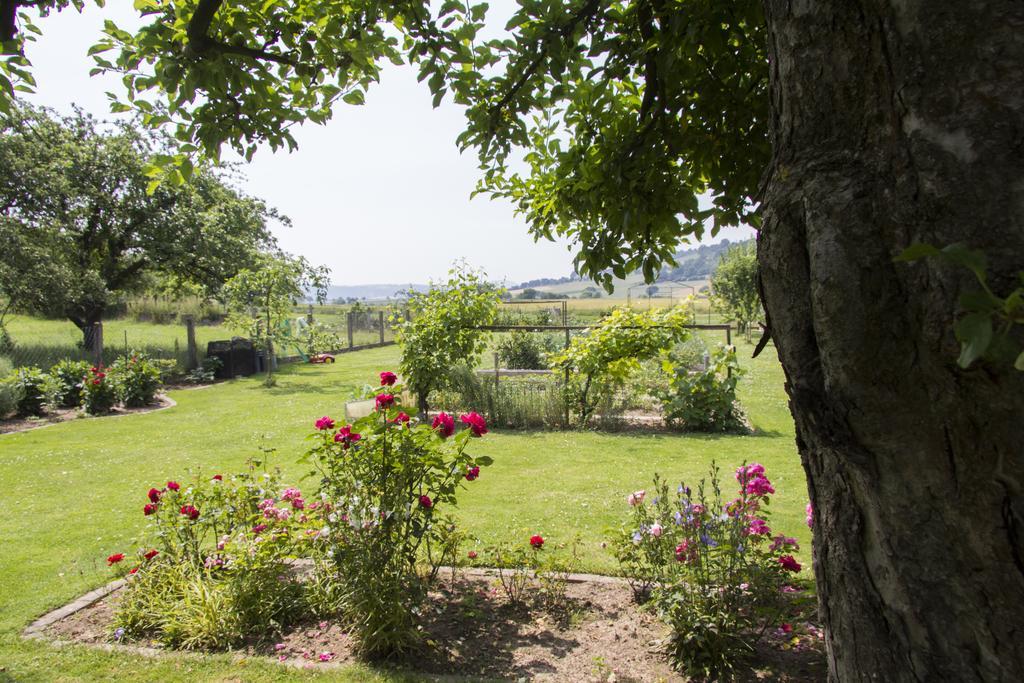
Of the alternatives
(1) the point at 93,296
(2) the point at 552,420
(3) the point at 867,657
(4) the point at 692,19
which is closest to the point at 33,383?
(1) the point at 93,296

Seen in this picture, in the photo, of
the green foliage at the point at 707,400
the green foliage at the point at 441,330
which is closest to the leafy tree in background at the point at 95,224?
the green foliage at the point at 441,330

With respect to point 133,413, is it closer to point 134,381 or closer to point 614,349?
point 134,381

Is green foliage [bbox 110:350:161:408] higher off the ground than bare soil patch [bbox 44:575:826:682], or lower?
higher

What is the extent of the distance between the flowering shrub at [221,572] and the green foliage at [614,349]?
21.5 ft

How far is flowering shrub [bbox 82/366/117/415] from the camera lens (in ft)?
39.3

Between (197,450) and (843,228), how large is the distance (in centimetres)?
932

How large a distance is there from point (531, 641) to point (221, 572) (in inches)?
76.4

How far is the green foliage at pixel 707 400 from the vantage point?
31.3ft

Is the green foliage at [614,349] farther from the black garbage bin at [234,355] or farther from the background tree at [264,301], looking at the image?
the black garbage bin at [234,355]

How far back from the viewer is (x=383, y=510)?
331cm

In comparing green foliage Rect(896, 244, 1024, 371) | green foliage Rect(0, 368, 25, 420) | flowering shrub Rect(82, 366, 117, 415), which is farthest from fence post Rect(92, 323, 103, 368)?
green foliage Rect(896, 244, 1024, 371)

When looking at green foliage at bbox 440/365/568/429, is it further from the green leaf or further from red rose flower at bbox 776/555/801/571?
the green leaf

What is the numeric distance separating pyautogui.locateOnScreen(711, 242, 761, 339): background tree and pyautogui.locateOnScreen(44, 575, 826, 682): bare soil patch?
2655 cm

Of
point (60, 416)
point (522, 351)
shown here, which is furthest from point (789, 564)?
point (60, 416)
